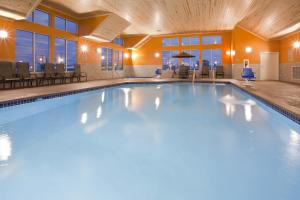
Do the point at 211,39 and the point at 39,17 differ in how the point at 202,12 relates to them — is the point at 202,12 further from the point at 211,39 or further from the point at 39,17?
the point at 39,17

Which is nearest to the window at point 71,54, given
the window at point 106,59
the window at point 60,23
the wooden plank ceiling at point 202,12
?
the window at point 60,23

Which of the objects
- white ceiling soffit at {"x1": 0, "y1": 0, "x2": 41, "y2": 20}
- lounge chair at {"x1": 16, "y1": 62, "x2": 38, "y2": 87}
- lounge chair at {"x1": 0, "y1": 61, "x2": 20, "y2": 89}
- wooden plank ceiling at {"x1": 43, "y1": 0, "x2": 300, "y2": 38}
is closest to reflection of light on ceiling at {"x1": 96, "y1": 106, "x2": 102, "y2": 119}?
lounge chair at {"x1": 0, "y1": 61, "x2": 20, "y2": 89}

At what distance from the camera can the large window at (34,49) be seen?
9.53m

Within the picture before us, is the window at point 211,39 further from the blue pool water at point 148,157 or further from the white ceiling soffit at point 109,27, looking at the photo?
the blue pool water at point 148,157

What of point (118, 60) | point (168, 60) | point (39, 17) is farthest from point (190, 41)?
point (39, 17)

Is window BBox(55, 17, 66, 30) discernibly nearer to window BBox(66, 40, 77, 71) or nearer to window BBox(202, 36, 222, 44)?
window BBox(66, 40, 77, 71)

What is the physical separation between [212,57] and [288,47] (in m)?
5.08

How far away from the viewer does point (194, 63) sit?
16.6m

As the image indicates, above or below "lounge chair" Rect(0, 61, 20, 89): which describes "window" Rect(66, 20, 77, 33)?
above

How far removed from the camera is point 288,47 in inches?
480

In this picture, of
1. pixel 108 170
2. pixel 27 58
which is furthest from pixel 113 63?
pixel 108 170

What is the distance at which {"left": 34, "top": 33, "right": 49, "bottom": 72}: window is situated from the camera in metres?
9.94

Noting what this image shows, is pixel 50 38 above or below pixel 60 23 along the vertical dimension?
below

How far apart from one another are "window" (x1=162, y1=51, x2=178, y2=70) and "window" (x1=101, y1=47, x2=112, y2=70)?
3944mm
